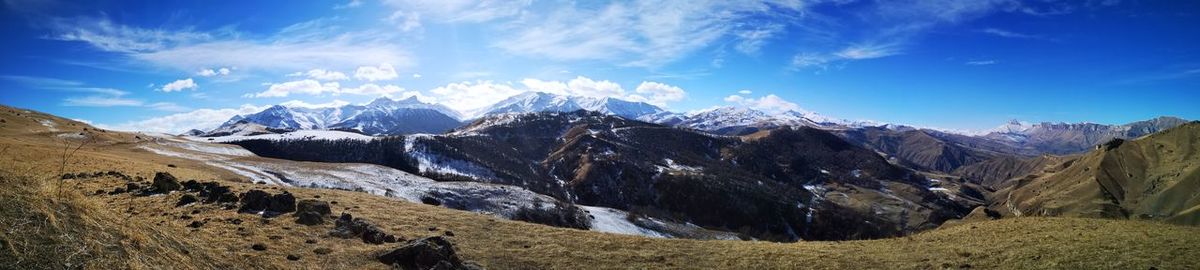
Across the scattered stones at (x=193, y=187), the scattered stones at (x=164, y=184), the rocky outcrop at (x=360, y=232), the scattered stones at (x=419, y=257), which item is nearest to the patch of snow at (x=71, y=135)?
the scattered stones at (x=193, y=187)

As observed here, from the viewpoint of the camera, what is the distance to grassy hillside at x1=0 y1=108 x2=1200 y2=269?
11.9 meters

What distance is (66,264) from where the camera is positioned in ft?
34.9

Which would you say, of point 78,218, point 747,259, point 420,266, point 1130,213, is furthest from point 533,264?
point 1130,213

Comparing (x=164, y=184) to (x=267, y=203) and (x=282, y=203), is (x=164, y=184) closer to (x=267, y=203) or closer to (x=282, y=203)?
(x=267, y=203)

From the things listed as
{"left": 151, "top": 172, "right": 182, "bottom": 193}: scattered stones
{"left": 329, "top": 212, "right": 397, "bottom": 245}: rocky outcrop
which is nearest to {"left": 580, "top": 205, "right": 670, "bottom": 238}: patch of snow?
{"left": 151, "top": 172, "right": 182, "bottom": 193}: scattered stones

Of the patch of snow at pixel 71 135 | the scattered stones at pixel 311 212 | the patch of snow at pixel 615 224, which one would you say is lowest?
the patch of snow at pixel 615 224

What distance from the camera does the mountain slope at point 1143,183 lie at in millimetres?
125375

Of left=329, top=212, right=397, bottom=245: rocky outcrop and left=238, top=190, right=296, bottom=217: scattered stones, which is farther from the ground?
left=238, top=190, right=296, bottom=217: scattered stones

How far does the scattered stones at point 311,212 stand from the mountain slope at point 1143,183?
142598 mm

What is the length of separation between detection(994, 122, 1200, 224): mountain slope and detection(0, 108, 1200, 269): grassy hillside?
117087mm

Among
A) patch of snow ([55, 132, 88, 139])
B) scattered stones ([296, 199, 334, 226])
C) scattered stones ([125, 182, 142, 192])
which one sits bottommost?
scattered stones ([296, 199, 334, 226])

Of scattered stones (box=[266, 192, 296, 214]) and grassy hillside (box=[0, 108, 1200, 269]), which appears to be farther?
scattered stones (box=[266, 192, 296, 214])

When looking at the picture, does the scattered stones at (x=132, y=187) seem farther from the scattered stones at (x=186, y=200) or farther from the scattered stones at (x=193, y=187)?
the scattered stones at (x=186, y=200)

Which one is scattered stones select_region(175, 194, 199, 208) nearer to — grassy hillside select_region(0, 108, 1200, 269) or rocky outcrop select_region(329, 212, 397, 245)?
grassy hillside select_region(0, 108, 1200, 269)
